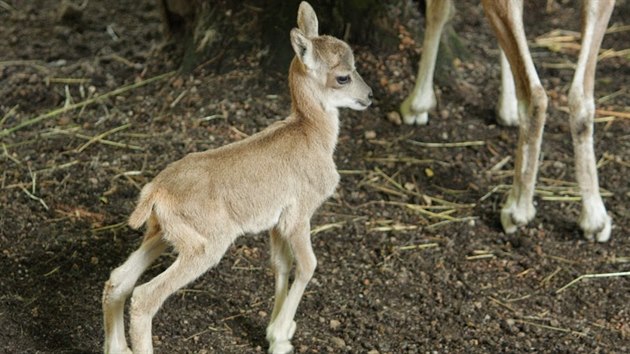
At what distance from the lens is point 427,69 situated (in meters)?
8.12

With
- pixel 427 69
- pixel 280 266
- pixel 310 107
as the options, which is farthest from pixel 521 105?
pixel 280 266

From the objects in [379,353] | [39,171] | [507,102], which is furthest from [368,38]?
[379,353]

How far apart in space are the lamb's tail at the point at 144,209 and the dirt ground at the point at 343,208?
37.0 inches

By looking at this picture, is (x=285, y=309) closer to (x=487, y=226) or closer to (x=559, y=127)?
(x=487, y=226)

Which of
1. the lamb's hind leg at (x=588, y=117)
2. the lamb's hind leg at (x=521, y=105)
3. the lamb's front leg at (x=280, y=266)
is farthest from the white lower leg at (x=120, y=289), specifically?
the lamb's hind leg at (x=588, y=117)

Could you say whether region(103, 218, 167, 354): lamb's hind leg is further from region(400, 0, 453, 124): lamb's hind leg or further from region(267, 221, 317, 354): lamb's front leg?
region(400, 0, 453, 124): lamb's hind leg

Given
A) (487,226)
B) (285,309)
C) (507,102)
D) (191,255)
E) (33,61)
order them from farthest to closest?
(33,61) → (507,102) → (487,226) → (285,309) → (191,255)

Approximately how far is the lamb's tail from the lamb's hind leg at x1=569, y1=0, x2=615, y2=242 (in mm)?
3065

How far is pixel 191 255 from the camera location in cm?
511

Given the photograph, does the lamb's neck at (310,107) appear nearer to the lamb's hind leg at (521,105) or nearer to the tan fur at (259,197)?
the tan fur at (259,197)

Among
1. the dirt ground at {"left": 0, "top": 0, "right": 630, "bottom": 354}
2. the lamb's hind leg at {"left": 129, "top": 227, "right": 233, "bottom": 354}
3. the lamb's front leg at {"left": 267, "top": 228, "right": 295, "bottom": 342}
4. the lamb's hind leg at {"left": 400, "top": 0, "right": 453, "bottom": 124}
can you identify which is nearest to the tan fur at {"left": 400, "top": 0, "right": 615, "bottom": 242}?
the dirt ground at {"left": 0, "top": 0, "right": 630, "bottom": 354}

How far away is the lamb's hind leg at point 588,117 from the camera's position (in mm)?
6969

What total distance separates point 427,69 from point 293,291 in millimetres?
2959

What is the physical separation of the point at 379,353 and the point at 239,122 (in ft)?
7.68
